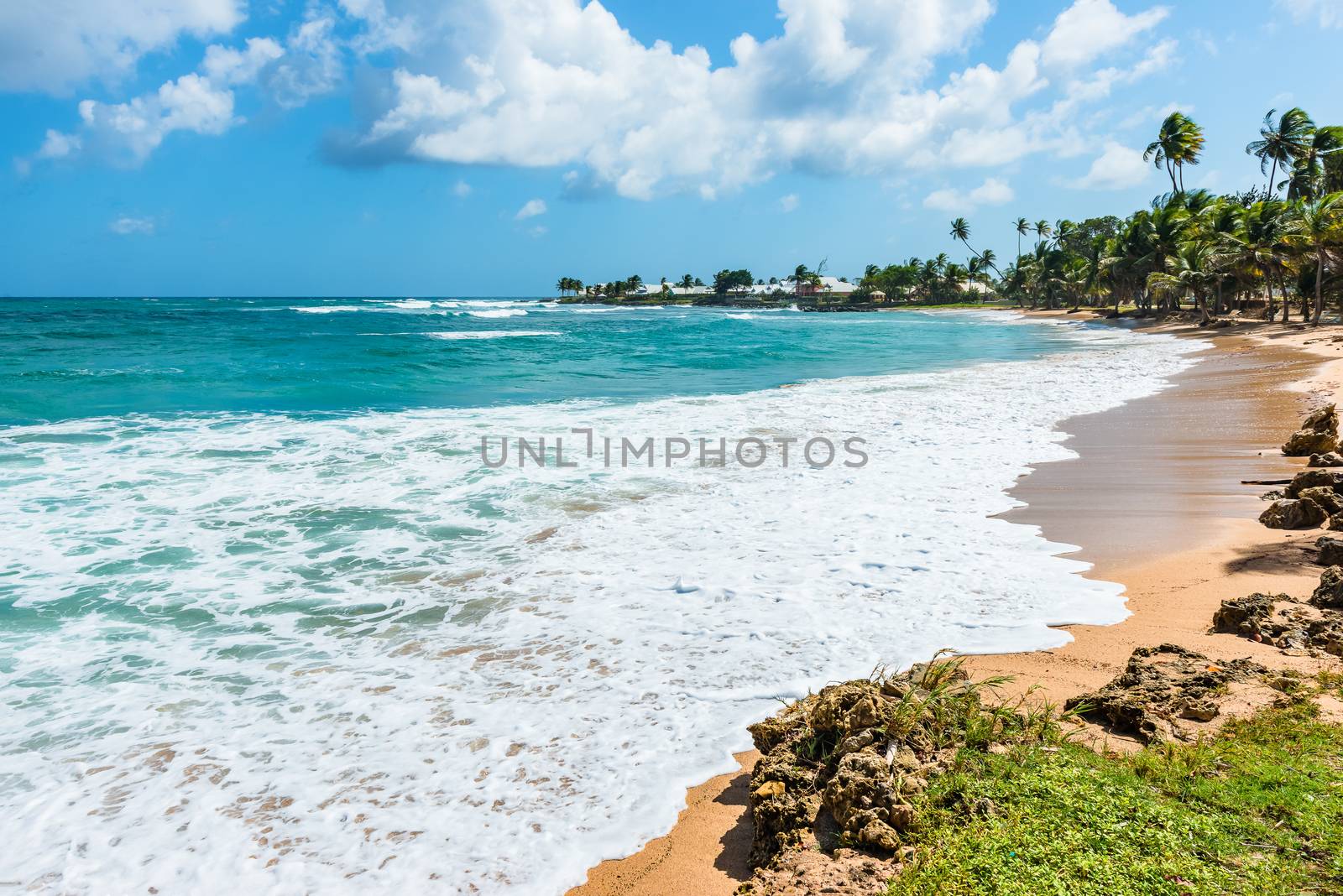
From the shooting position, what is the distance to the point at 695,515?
841cm

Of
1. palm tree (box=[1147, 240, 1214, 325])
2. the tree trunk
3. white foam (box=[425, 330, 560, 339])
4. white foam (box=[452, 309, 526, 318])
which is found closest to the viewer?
the tree trunk

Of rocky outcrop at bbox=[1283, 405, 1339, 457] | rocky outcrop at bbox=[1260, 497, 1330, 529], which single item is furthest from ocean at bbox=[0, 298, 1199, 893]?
rocky outcrop at bbox=[1283, 405, 1339, 457]

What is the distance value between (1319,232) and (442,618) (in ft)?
141

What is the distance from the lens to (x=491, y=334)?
52844 millimetres

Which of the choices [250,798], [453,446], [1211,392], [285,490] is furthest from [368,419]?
[1211,392]

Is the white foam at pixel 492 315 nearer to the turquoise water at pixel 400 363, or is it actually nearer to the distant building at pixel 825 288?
the turquoise water at pixel 400 363

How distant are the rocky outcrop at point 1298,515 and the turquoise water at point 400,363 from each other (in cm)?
1485

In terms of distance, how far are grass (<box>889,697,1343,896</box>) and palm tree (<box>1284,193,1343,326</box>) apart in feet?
131

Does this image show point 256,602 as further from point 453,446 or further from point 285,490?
point 453,446

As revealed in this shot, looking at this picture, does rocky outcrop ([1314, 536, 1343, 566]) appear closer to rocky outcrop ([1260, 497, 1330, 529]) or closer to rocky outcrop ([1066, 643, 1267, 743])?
rocky outcrop ([1260, 497, 1330, 529])

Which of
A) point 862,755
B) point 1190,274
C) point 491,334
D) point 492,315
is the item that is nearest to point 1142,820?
point 862,755

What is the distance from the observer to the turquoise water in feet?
64.5

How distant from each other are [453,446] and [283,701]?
325 inches

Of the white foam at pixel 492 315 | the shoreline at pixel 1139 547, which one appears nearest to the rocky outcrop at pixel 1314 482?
the shoreline at pixel 1139 547
